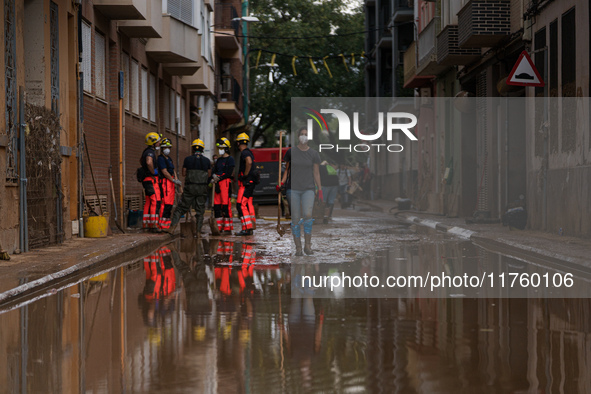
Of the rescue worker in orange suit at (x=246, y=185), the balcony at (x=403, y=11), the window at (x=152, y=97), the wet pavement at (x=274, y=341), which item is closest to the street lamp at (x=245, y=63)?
the balcony at (x=403, y=11)

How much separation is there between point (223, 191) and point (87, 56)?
163 inches

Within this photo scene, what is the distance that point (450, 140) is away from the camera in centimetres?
3219

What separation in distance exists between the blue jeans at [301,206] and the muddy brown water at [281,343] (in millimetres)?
3916

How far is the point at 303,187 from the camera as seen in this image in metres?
14.6

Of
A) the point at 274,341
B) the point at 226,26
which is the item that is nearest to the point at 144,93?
the point at 226,26

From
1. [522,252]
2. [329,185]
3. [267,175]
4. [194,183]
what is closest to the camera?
[522,252]

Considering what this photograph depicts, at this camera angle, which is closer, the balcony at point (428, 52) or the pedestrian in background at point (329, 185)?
the pedestrian in background at point (329, 185)

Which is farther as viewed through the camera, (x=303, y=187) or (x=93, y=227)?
(x=93, y=227)

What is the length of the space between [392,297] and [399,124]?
39080 millimetres

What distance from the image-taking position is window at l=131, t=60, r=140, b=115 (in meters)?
26.1

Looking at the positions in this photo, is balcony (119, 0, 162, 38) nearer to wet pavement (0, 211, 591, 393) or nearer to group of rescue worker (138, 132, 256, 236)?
group of rescue worker (138, 132, 256, 236)

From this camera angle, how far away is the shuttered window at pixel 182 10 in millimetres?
28309

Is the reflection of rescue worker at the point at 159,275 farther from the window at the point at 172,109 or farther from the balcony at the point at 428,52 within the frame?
the window at the point at 172,109

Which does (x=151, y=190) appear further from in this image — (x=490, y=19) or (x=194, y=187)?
(x=490, y=19)
